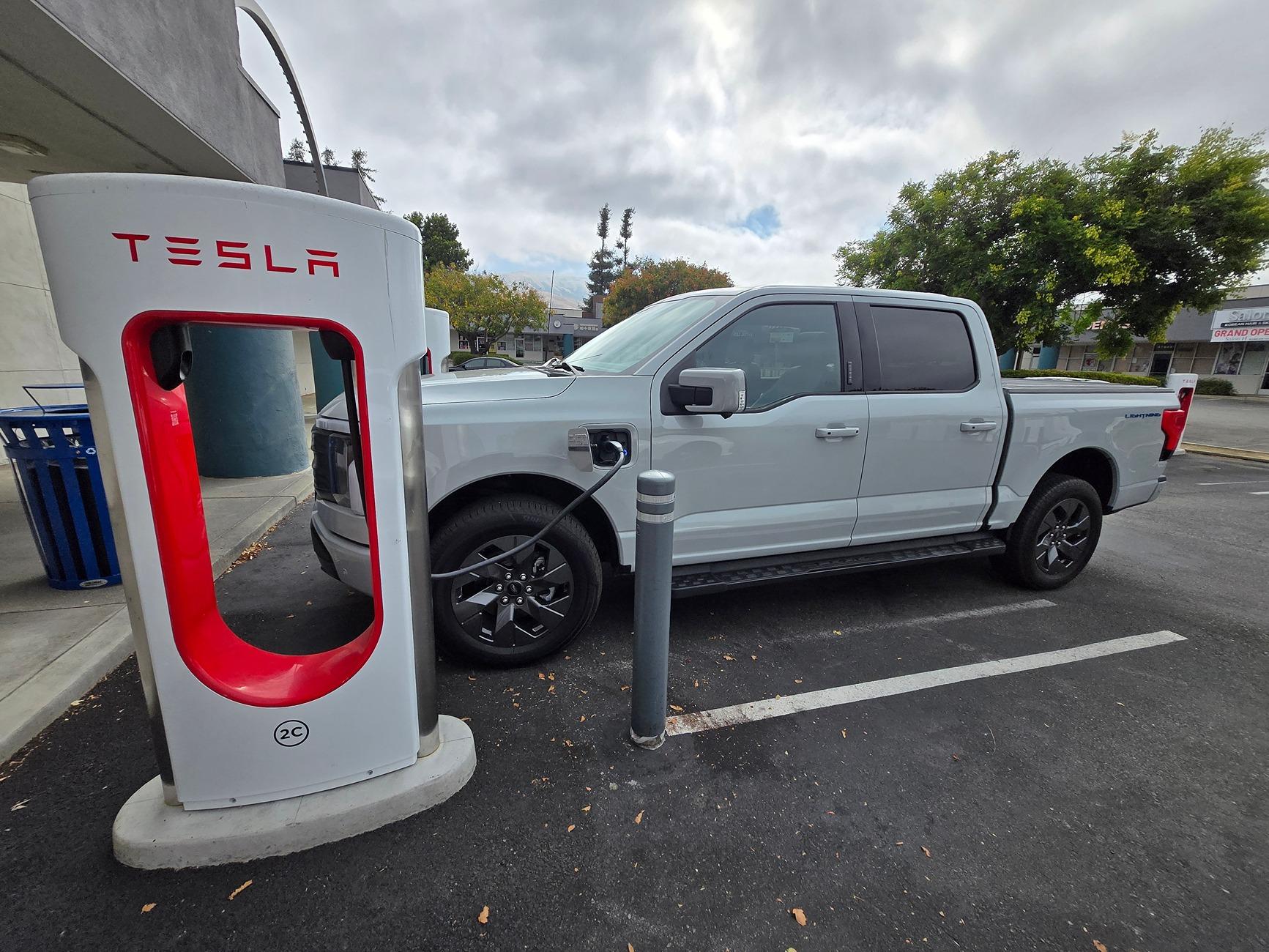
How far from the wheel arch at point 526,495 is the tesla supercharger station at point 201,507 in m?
0.81

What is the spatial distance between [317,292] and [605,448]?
1.47 m

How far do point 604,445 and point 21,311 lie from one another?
8213 mm

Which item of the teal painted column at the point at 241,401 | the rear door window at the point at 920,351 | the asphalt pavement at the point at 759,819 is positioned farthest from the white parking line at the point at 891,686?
the teal painted column at the point at 241,401

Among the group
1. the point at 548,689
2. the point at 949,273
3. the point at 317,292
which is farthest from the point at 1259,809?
the point at 949,273

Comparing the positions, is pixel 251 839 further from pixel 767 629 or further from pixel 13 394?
pixel 13 394

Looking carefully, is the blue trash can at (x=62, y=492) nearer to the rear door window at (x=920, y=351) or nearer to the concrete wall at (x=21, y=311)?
the concrete wall at (x=21, y=311)

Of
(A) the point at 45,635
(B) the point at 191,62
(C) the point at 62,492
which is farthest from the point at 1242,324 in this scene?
(A) the point at 45,635

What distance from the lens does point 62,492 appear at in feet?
10.6

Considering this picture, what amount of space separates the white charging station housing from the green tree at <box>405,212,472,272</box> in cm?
5284

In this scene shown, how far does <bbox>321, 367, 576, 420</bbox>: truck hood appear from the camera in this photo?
2662 millimetres

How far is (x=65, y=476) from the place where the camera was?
319cm

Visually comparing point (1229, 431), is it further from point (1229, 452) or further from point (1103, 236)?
point (1103, 236)

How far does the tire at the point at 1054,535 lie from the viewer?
13.0ft

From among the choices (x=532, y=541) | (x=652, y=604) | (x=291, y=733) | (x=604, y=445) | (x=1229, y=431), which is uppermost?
(x=604, y=445)
